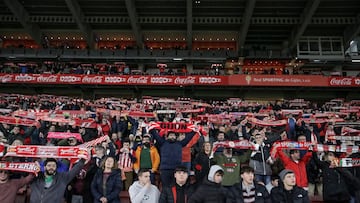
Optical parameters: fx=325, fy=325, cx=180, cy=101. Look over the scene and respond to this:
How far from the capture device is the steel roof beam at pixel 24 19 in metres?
25.2

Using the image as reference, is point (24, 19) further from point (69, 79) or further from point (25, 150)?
point (25, 150)

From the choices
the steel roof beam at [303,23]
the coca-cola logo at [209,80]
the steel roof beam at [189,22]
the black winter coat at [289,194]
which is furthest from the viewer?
the coca-cola logo at [209,80]

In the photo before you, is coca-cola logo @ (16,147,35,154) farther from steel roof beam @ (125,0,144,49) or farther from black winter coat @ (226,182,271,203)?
steel roof beam @ (125,0,144,49)

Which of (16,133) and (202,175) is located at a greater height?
(16,133)

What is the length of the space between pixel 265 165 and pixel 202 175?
3.91ft

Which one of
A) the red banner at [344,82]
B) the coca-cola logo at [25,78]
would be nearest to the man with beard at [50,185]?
the coca-cola logo at [25,78]

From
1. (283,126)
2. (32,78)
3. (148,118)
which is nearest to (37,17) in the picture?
(32,78)

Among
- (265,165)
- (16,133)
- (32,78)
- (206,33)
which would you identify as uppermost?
(206,33)

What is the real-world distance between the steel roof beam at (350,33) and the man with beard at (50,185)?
26.8 m

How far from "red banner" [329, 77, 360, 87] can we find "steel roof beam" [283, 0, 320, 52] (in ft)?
14.7

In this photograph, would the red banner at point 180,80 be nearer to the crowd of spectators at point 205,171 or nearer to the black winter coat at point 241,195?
the crowd of spectators at point 205,171

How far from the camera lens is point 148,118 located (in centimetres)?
1102

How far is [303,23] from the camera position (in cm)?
2528

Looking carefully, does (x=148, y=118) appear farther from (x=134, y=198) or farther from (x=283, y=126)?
(x=134, y=198)
